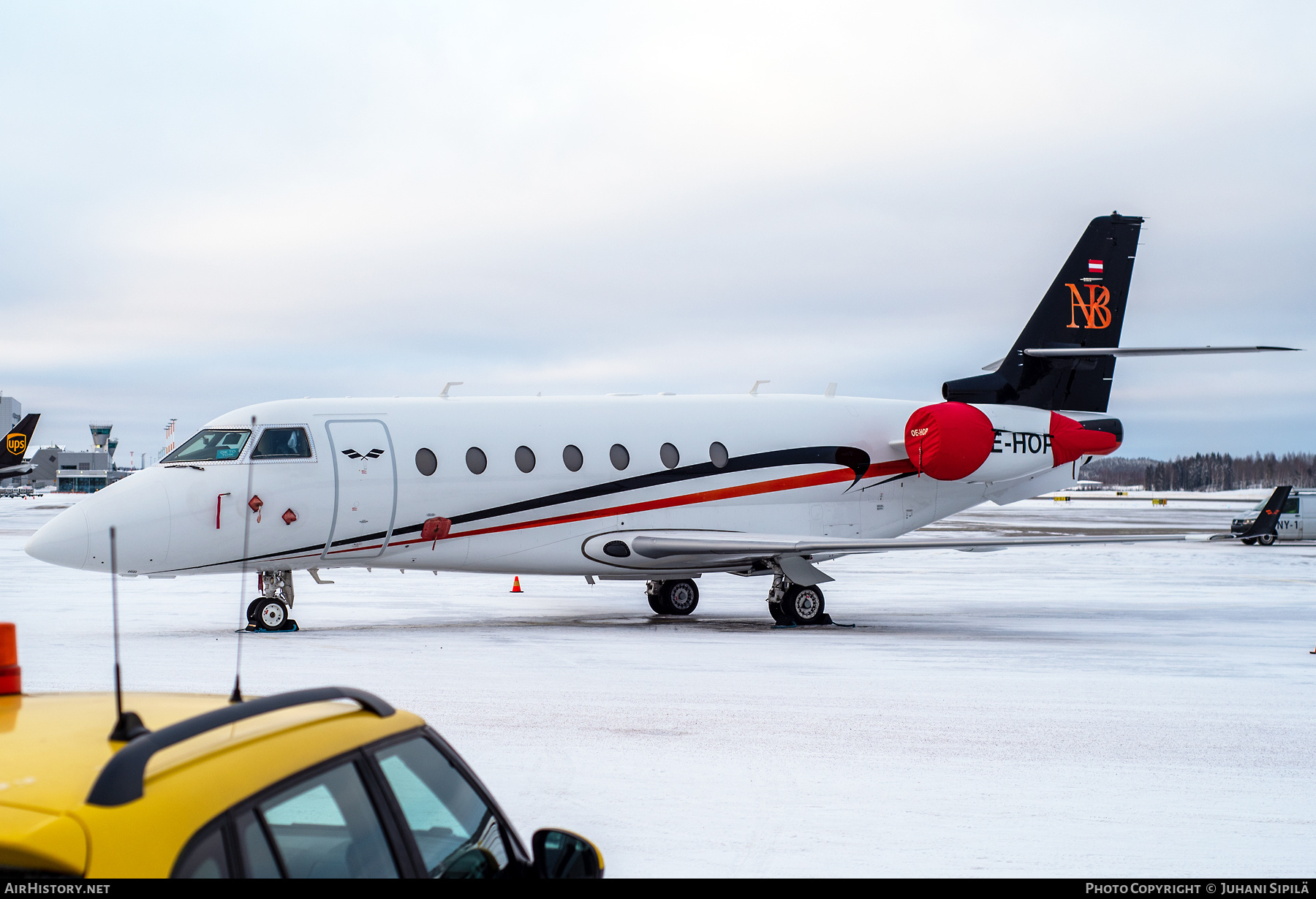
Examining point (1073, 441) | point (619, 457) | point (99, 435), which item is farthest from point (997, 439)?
point (99, 435)

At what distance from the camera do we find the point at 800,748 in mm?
8352

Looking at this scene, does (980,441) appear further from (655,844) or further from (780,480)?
(655,844)

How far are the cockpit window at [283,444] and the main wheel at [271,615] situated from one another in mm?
1948

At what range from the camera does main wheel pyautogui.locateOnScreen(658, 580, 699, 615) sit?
62.9 feet

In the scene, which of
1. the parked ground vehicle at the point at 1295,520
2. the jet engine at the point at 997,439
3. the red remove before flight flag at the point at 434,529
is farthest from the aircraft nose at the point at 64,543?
the parked ground vehicle at the point at 1295,520

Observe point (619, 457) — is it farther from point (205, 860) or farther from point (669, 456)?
point (205, 860)

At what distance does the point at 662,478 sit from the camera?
17719 millimetres

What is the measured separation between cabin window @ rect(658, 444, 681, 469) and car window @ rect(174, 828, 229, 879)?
1554cm

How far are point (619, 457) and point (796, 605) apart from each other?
3514 millimetres

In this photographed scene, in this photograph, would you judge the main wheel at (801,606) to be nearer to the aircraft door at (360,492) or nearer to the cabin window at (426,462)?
the cabin window at (426,462)

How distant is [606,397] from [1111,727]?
10.6 metres

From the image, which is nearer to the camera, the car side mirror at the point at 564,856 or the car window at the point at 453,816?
the car window at the point at 453,816

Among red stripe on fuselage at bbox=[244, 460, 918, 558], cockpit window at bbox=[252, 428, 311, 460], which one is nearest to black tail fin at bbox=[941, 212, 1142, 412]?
red stripe on fuselage at bbox=[244, 460, 918, 558]

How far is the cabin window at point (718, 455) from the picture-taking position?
18.0m
